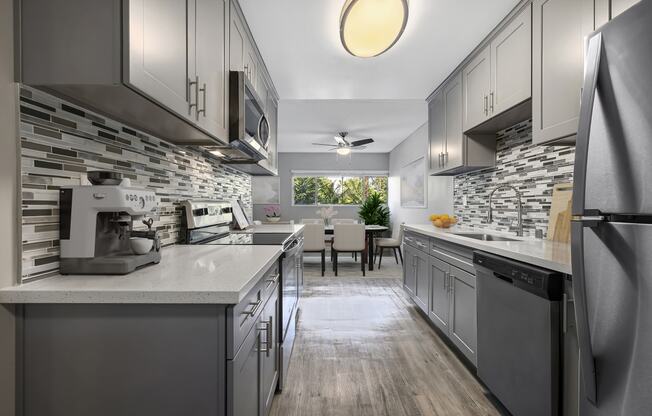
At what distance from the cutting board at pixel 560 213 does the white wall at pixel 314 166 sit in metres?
5.63

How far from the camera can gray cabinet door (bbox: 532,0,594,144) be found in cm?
151

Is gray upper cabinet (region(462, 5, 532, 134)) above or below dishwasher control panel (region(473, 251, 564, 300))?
above

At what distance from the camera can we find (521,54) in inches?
77.5

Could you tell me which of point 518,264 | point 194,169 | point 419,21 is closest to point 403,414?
point 518,264

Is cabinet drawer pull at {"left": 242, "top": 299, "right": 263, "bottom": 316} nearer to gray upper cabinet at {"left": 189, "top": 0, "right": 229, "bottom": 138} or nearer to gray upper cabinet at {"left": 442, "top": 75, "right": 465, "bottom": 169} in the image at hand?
gray upper cabinet at {"left": 189, "top": 0, "right": 229, "bottom": 138}

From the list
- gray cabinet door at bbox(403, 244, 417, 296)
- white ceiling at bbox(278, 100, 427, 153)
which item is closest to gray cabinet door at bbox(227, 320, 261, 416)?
gray cabinet door at bbox(403, 244, 417, 296)

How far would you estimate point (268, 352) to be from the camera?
1.45m

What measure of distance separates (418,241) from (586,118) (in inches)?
89.1

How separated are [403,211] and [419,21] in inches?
181

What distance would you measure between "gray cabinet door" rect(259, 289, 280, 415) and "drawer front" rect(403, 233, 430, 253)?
1.66 m

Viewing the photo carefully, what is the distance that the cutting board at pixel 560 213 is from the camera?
1856mm

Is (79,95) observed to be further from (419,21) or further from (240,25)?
(419,21)

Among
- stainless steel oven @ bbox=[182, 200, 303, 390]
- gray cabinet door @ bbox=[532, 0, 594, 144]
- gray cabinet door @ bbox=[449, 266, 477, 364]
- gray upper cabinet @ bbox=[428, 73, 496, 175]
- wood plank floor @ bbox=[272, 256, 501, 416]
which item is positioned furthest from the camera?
gray upper cabinet @ bbox=[428, 73, 496, 175]

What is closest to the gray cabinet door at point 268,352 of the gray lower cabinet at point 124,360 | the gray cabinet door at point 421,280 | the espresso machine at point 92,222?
the gray lower cabinet at point 124,360
